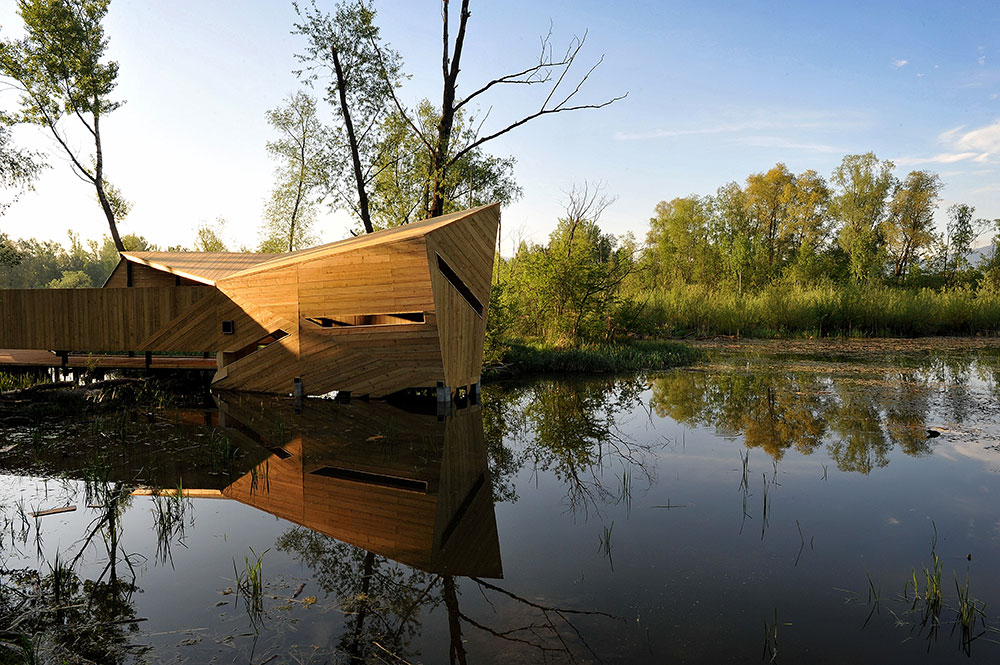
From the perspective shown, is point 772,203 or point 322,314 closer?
point 322,314

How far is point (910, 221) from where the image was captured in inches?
1457

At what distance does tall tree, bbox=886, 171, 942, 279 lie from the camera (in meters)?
36.6

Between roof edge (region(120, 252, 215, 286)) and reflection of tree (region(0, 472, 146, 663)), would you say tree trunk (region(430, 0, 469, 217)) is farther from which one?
reflection of tree (region(0, 472, 146, 663))

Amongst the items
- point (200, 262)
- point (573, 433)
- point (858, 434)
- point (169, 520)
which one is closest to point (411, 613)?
point (169, 520)

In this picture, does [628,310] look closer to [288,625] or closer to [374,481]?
[374,481]

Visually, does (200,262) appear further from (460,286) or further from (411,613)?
(411,613)

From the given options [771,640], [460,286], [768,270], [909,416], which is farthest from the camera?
[768,270]

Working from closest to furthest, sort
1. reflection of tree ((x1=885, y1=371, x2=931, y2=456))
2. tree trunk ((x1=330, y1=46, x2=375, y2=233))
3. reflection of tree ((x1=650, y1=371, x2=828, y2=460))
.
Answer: reflection of tree ((x1=885, y1=371, x2=931, y2=456)) < reflection of tree ((x1=650, y1=371, x2=828, y2=460)) < tree trunk ((x1=330, y1=46, x2=375, y2=233))

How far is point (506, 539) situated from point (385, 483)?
73.8 inches

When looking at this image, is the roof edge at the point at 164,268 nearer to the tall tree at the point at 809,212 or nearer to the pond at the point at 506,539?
the pond at the point at 506,539

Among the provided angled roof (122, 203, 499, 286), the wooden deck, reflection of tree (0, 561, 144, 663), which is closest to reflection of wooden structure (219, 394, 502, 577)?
reflection of tree (0, 561, 144, 663)

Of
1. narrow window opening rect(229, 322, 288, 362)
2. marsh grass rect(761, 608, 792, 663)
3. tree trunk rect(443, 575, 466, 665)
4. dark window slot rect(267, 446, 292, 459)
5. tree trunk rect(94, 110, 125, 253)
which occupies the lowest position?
marsh grass rect(761, 608, 792, 663)

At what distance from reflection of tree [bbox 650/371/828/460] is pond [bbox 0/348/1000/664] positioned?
0.37 feet

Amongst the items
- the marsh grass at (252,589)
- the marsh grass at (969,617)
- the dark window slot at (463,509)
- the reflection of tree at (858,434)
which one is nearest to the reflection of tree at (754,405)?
the reflection of tree at (858,434)
